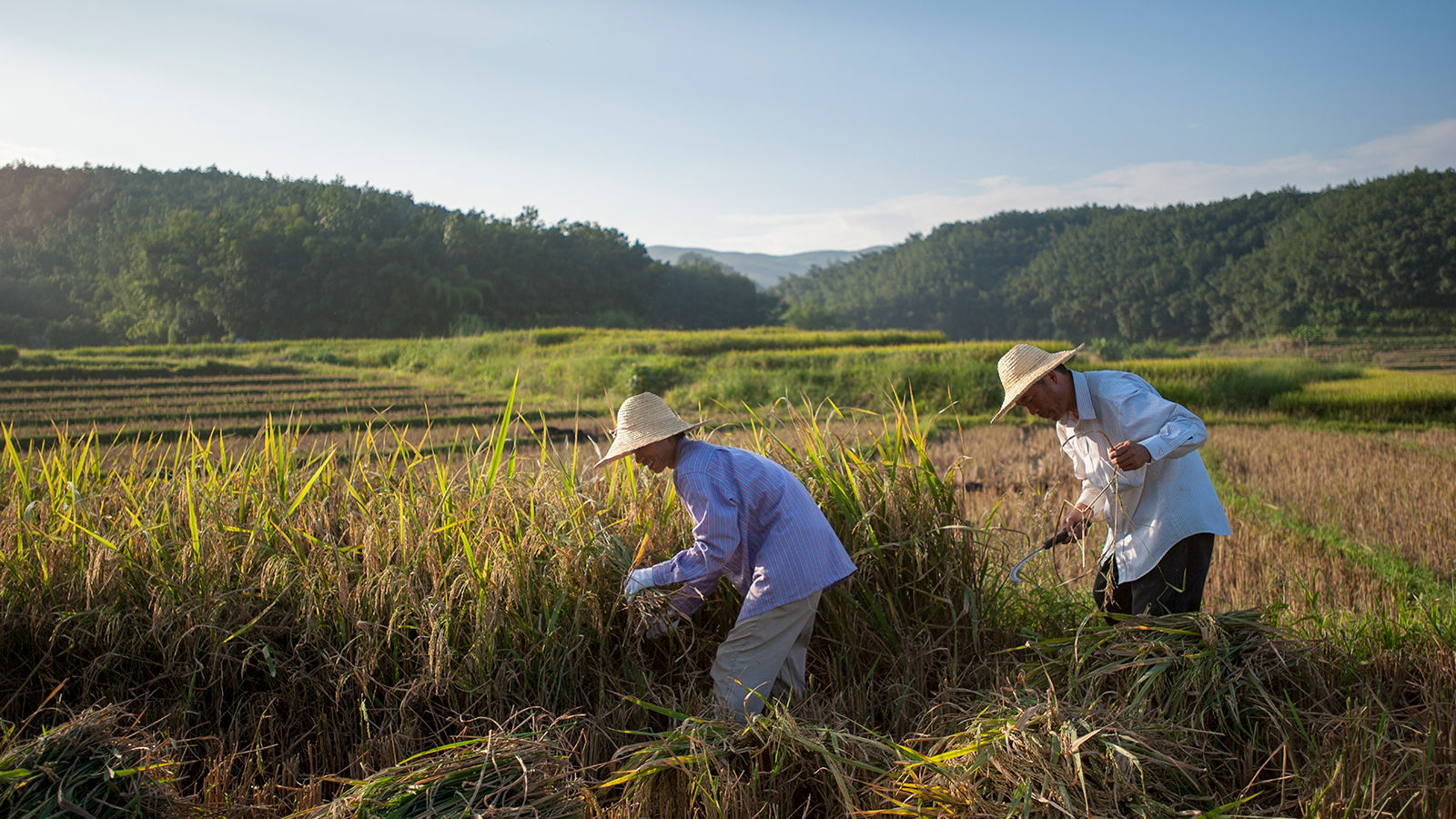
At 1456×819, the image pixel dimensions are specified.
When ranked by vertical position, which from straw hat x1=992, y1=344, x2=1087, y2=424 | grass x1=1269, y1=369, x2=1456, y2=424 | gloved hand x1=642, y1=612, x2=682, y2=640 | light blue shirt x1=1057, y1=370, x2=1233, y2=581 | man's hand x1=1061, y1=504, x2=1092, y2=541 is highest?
straw hat x1=992, y1=344, x2=1087, y2=424

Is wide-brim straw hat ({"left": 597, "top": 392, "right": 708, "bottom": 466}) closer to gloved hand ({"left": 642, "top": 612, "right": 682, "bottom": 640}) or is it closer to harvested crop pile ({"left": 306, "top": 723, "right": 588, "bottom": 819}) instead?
gloved hand ({"left": 642, "top": 612, "right": 682, "bottom": 640})

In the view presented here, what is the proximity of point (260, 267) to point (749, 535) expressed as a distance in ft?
140

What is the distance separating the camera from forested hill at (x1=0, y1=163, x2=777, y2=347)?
35.9 m

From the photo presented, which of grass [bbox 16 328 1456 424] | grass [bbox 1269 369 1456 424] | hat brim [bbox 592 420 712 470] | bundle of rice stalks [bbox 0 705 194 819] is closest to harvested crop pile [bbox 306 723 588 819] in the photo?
bundle of rice stalks [bbox 0 705 194 819]

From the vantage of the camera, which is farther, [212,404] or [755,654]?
[212,404]

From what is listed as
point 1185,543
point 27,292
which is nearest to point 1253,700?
point 1185,543

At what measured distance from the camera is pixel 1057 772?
179 cm

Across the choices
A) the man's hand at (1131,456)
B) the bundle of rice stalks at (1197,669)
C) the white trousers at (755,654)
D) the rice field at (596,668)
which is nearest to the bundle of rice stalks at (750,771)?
the rice field at (596,668)

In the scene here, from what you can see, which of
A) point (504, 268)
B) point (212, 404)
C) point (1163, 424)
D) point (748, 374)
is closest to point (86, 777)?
point (1163, 424)

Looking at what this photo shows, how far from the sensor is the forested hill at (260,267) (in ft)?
118

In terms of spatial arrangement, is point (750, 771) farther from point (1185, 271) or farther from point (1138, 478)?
point (1185, 271)

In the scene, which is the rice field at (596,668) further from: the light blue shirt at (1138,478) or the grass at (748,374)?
the grass at (748,374)

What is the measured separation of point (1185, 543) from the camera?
103 inches

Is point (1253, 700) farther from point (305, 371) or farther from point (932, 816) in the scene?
point (305, 371)
